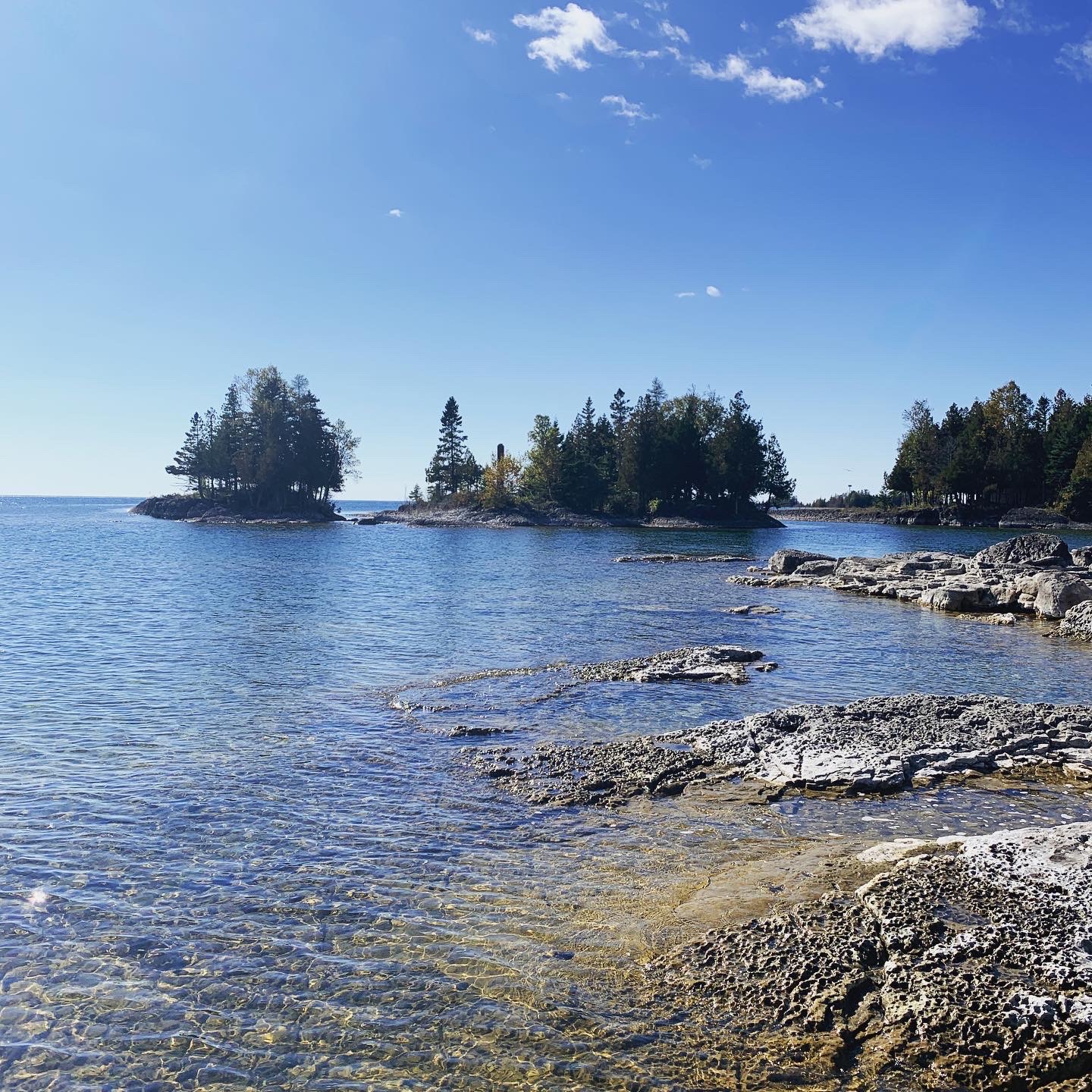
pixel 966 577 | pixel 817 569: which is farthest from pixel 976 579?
pixel 817 569

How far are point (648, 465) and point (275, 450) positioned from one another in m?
57.0

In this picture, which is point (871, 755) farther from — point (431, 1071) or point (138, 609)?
point (138, 609)

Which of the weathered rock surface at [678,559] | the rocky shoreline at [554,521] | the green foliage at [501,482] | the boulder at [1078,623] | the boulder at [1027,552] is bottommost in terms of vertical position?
the boulder at [1078,623]

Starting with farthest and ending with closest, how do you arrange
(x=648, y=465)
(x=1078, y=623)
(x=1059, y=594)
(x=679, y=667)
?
(x=648, y=465), (x=1059, y=594), (x=1078, y=623), (x=679, y=667)

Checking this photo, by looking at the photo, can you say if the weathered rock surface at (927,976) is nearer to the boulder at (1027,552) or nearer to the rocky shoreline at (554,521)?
the boulder at (1027,552)

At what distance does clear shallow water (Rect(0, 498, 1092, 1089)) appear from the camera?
6.44 meters

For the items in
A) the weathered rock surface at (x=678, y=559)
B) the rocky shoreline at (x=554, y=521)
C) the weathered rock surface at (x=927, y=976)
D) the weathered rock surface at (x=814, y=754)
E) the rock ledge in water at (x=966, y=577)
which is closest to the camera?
the weathered rock surface at (x=927, y=976)

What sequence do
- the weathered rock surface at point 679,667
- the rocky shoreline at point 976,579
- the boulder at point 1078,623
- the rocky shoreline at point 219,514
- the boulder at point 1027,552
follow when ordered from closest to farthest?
the weathered rock surface at point 679,667 < the boulder at point 1078,623 < the rocky shoreline at point 976,579 < the boulder at point 1027,552 < the rocky shoreline at point 219,514

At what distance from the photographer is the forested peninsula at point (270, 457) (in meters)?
128

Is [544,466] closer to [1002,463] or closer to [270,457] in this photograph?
[270,457]

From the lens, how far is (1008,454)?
12675cm

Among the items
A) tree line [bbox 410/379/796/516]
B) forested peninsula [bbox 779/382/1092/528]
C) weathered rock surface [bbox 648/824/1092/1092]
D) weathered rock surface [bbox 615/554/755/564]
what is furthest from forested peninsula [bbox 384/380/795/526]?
weathered rock surface [bbox 648/824/1092/1092]

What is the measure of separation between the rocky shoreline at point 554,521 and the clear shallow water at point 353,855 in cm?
9617

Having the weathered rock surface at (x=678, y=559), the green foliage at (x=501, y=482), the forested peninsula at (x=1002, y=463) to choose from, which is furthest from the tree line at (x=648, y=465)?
the weathered rock surface at (x=678, y=559)
